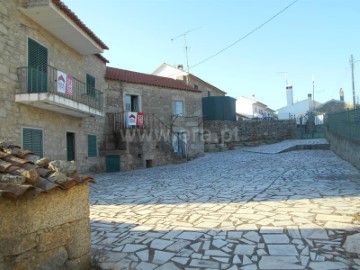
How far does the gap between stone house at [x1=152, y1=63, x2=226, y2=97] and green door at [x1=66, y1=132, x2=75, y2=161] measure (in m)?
18.5

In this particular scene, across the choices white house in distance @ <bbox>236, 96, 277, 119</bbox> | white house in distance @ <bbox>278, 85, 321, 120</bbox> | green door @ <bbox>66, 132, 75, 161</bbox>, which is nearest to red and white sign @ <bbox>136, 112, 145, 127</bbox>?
green door @ <bbox>66, 132, 75, 161</bbox>

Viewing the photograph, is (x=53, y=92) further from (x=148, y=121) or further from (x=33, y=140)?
(x=148, y=121)

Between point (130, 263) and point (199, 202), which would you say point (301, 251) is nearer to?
point (130, 263)

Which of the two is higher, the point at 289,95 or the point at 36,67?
the point at 289,95

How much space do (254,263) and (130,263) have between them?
150 centimetres

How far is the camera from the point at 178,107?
21516 millimetres

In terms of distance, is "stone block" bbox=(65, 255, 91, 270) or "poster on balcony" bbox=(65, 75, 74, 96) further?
"poster on balcony" bbox=(65, 75, 74, 96)

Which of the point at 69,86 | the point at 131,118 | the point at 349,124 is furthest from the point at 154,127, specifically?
the point at 349,124

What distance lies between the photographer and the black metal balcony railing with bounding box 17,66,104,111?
973 centimetres

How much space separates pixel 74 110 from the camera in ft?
39.7

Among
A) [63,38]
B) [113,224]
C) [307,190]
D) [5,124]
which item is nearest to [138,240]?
[113,224]

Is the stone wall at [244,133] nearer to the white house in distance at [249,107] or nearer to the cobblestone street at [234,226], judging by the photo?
the cobblestone street at [234,226]

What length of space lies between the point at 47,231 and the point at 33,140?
8150 mm

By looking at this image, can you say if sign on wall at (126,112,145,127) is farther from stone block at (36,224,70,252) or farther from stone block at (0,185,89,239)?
stone block at (36,224,70,252)
